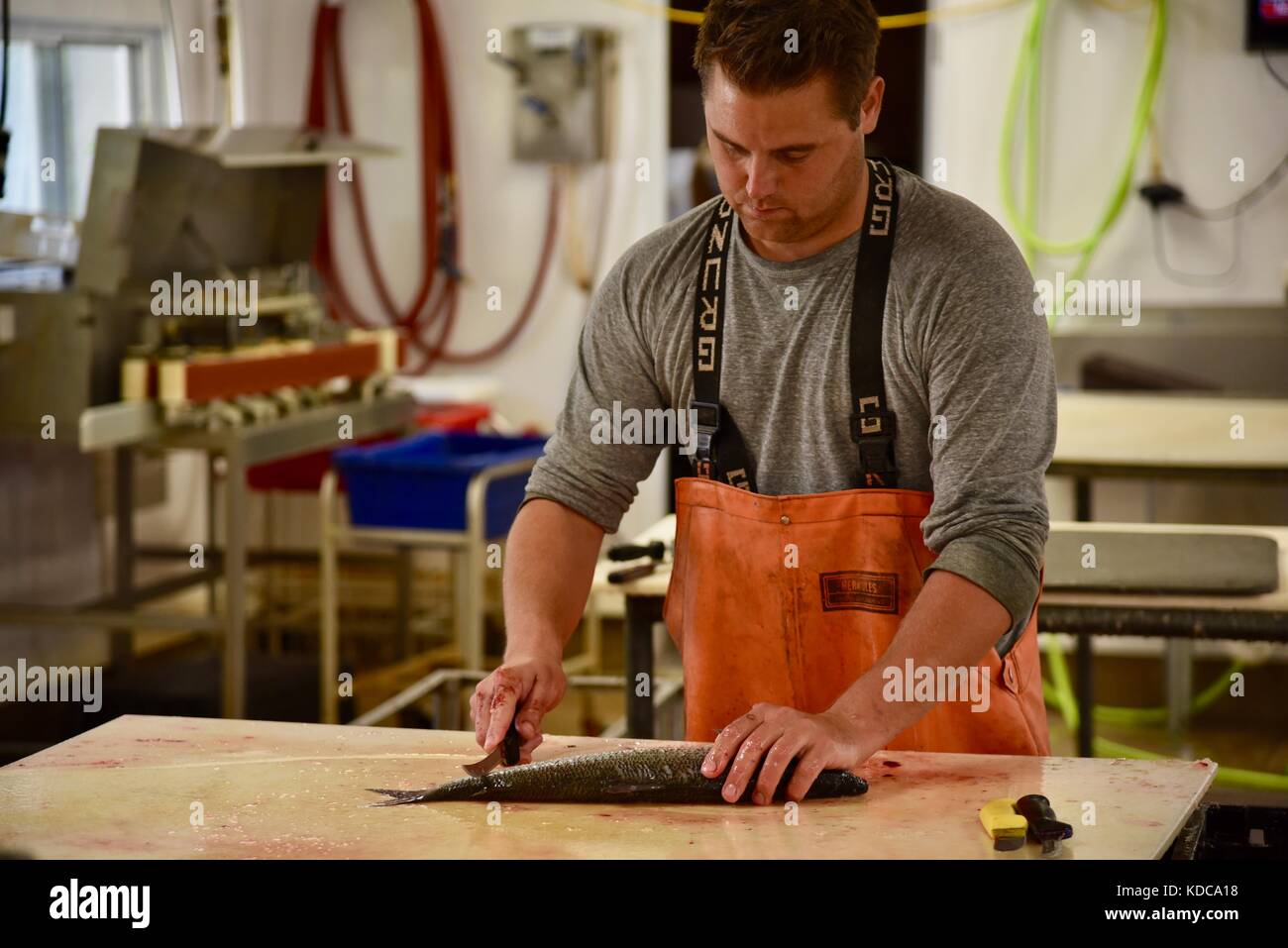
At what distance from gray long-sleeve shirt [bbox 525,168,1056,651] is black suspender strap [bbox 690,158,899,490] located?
13mm

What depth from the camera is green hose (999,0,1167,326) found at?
5.29 metres

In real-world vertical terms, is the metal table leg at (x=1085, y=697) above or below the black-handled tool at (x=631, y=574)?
below

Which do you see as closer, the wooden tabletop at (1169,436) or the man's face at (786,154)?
the man's face at (786,154)

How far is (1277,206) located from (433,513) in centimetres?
293

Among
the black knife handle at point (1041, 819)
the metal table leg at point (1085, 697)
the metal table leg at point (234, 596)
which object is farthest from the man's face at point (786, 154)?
the metal table leg at point (234, 596)

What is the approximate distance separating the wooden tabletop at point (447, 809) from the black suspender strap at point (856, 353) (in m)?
0.40

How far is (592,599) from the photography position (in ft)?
17.4

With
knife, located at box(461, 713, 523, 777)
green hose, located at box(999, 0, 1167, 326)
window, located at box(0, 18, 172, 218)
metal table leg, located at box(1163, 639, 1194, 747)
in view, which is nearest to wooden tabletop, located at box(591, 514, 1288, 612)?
knife, located at box(461, 713, 523, 777)

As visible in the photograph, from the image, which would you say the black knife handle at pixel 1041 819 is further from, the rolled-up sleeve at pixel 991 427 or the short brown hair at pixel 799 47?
the short brown hair at pixel 799 47

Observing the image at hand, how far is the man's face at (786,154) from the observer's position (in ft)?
6.38

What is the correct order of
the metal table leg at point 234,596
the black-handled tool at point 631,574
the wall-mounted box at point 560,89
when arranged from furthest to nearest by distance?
the wall-mounted box at point 560,89, the metal table leg at point 234,596, the black-handled tool at point 631,574

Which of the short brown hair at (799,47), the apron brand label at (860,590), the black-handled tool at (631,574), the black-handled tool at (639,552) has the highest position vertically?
the short brown hair at (799,47)

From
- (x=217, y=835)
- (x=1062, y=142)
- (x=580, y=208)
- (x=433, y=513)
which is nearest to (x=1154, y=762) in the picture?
(x=217, y=835)
